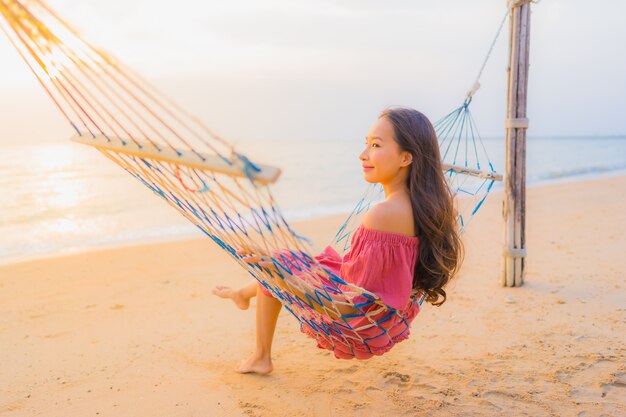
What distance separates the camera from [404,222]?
6.53ft

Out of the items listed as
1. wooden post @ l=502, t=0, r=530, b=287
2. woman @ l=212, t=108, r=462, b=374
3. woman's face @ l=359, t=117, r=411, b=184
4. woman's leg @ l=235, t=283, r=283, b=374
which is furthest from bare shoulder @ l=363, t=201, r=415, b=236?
wooden post @ l=502, t=0, r=530, b=287

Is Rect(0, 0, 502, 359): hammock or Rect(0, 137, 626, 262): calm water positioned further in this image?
Rect(0, 137, 626, 262): calm water

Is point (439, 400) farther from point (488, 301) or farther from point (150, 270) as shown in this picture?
point (150, 270)

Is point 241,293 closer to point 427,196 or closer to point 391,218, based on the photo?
point 391,218

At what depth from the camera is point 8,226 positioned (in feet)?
26.7

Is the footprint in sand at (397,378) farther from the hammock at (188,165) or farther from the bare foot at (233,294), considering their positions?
the bare foot at (233,294)

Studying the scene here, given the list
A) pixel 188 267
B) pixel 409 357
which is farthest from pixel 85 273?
pixel 409 357

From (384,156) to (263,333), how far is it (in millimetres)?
937

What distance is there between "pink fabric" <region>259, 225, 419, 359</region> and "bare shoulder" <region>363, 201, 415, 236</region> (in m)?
0.02

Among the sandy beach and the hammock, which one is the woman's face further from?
the sandy beach

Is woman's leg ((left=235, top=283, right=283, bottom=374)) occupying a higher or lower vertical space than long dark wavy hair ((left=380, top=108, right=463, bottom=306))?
lower

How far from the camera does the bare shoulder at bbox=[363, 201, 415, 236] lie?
1957 millimetres

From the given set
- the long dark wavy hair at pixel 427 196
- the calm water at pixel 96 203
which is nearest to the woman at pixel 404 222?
the long dark wavy hair at pixel 427 196

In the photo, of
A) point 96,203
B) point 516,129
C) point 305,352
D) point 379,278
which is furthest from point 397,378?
point 96,203
